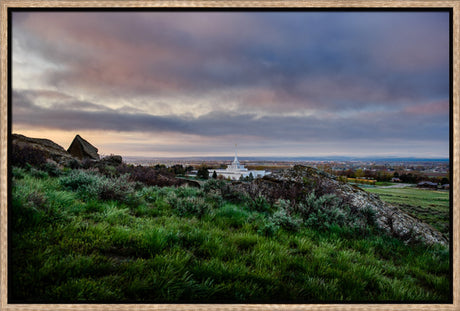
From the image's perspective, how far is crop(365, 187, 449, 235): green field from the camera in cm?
317

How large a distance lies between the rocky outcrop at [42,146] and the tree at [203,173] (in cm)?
334

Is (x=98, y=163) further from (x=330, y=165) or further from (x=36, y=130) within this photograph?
(x=330, y=165)

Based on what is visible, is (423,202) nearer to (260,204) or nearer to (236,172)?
(260,204)

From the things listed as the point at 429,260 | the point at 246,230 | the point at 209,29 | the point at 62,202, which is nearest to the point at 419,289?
the point at 429,260

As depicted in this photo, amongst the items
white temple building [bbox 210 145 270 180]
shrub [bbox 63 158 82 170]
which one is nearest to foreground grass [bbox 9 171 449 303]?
white temple building [bbox 210 145 270 180]

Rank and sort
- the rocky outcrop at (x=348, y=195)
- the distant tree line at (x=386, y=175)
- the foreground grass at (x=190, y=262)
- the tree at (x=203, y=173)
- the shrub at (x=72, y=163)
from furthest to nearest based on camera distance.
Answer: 1. the shrub at (x=72, y=163)
2. the tree at (x=203, y=173)
3. the distant tree line at (x=386, y=175)
4. the rocky outcrop at (x=348, y=195)
5. the foreground grass at (x=190, y=262)

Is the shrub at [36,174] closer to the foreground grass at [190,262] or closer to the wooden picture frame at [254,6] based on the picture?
the foreground grass at [190,262]

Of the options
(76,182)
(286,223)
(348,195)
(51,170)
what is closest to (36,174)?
(51,170)

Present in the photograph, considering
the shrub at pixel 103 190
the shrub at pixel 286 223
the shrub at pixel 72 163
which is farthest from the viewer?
the shrub at pixel 72 163

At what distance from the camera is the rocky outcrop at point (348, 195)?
142 inches

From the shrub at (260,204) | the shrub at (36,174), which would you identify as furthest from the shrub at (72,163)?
the shrub at (260,204)

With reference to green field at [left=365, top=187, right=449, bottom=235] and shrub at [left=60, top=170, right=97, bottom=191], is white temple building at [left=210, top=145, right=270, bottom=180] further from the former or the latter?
shrub at [left=60, top=170, right=97, bottom=191]

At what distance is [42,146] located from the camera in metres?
4.57

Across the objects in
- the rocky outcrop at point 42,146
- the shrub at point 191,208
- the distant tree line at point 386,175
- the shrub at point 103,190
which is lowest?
the shrub at point 191,208
